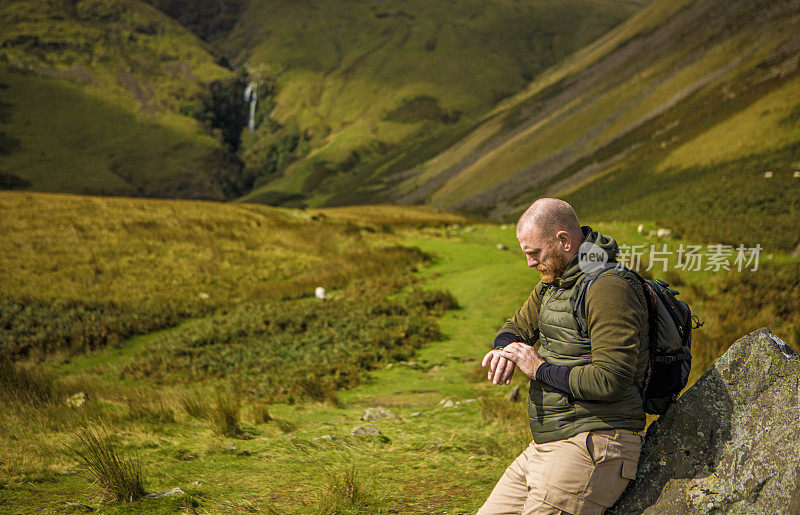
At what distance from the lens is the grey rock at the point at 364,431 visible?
255 inches

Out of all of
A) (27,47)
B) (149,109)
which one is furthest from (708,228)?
(27,47)

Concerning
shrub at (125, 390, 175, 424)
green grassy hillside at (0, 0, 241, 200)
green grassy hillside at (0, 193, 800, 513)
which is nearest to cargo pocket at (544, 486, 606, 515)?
green grassy hillside at (0, 193, 800, 513)

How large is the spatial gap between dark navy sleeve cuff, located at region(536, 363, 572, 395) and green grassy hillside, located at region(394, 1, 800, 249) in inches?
694

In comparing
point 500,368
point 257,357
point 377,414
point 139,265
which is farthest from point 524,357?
point 139,265

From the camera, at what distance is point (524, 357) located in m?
3.15

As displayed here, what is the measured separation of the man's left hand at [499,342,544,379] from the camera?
3129mm

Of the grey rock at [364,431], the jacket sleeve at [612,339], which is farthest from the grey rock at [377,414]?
the jacket sleeve at [612,339]

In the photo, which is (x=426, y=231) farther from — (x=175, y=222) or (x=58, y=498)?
(x=58, y=498)

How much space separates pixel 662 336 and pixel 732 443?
836mm

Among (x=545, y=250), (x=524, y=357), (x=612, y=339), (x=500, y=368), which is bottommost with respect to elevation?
(x=500, y=368)

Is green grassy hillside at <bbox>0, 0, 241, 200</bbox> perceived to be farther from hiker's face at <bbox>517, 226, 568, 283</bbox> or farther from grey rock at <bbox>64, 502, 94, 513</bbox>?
hiker's face at <bbox>517, 226, 568, 283</bbox>

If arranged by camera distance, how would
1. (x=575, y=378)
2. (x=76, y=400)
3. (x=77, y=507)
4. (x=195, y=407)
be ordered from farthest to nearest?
(x=76, y=400) < (x=195, y=407) < (x=77, y=507) < (x=575, y=378)

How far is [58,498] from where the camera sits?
13.6 feet

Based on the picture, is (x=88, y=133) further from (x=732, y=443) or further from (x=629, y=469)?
(x=732, y=443)
